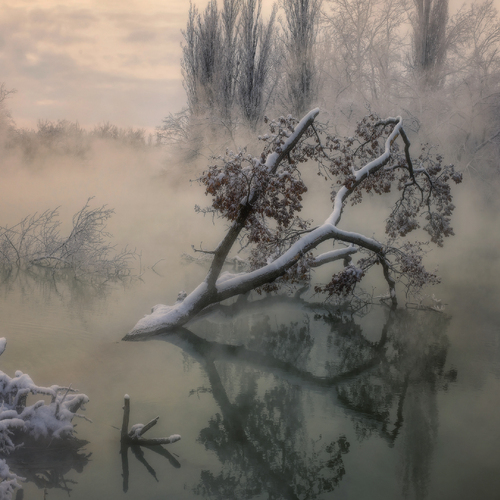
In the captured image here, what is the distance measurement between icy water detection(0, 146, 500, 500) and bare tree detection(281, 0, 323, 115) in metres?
15.1

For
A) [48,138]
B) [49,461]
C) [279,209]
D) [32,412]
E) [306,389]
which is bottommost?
[49,461]

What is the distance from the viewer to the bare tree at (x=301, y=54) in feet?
84.0

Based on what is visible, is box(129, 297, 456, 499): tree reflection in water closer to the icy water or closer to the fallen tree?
the icy water

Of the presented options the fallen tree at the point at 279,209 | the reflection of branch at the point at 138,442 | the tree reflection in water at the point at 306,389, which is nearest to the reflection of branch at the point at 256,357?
the tree reflection in water at the point at 306,389

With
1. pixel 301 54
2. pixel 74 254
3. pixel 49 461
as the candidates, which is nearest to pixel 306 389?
pixel 49 461

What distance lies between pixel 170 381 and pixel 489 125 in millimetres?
21202

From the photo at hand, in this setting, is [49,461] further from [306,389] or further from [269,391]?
[306,389]

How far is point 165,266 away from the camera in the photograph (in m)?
14.9

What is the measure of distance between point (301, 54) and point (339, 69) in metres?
2.63

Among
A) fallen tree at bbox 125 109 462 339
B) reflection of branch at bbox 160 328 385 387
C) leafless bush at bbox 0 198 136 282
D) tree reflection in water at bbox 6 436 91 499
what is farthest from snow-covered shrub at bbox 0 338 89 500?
leafless bush at bbox 0 198 136 282

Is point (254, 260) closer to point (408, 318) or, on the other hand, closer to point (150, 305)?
point (150, 305)

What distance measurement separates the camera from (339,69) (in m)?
27.1

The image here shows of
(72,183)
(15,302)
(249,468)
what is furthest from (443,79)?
(249,468)

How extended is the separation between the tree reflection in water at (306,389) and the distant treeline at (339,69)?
1537 cm
